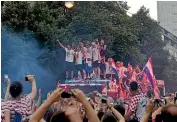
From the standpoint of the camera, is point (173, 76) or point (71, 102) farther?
point (173, 76)

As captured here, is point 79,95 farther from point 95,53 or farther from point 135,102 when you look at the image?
point 95,53

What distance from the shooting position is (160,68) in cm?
4206

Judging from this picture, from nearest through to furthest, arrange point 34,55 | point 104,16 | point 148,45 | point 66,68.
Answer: point 34,55, point 66,68, point 104,16, point 148,45

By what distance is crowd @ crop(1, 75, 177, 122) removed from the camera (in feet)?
9.58

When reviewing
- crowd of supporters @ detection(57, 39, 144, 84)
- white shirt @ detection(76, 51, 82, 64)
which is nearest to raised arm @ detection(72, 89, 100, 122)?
crowd of supporters @ detection(57, 39, 144, 84)

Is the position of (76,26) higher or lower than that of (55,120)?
higher

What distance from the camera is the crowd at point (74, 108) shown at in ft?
9.58

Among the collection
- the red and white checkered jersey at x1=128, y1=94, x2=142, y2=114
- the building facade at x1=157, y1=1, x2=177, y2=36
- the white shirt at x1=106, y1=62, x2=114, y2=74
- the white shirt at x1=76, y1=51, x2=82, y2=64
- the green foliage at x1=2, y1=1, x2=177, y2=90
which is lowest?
the red and white checkered jersey at x1=128, y1=94, x2=142, y2=114

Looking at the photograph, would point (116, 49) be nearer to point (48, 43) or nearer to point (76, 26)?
point (76, 26)

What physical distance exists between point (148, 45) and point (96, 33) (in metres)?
12.1

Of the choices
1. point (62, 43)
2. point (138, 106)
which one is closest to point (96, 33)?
point (62, 43)

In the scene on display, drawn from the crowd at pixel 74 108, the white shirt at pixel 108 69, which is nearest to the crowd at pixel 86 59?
the white shirt at pixel 108 69

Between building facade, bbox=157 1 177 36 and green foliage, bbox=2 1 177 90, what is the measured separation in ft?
121

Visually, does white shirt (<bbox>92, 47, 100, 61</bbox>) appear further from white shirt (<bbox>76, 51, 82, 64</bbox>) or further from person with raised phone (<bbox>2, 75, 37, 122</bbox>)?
person with raised phone (<bbox>2, 75, 37, 122</bbox>)
